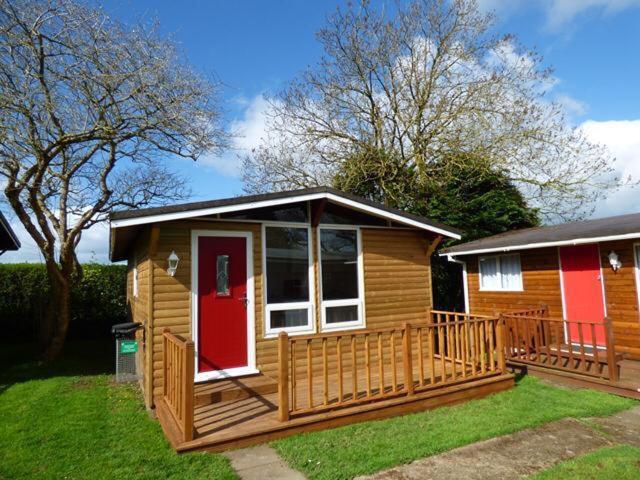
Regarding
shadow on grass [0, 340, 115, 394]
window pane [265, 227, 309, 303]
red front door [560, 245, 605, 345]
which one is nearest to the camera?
window pane [265, 227, 309, 303]

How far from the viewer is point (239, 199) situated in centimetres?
570

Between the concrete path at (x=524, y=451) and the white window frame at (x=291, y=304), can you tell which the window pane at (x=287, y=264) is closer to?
the white window frame at (x=291, y=304)

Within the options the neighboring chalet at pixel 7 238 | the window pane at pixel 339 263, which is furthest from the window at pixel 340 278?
the neighboring chalet at pixel 7 238

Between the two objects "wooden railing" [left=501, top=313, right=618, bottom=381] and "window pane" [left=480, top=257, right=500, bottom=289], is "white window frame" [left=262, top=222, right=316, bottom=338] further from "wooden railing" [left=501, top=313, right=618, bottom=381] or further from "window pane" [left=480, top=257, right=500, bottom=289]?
"window pane" [left=480, top=257, right=500, bottom=289]

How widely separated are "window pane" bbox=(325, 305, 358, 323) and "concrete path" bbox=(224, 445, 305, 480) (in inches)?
109

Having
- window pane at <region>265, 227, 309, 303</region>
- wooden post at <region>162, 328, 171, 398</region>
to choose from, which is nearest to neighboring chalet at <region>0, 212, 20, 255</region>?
wooden post at <region>162, 328, 171, 398</region>

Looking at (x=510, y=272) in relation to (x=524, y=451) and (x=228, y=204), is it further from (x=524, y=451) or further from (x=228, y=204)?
(x=228, y=204)

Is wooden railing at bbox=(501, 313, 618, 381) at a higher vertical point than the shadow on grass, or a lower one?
higher

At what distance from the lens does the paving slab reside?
11.7 ft

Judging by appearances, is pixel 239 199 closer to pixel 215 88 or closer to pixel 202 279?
pixel 202 279

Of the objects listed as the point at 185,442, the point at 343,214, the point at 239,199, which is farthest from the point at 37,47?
the point at 185,442

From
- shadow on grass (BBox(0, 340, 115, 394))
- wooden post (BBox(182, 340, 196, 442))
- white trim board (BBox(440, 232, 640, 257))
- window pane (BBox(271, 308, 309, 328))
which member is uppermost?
white trim board (BBox(440, 232, 640, 257))

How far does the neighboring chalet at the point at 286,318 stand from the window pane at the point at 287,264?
0.7 inches

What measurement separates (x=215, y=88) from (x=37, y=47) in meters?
3.48
